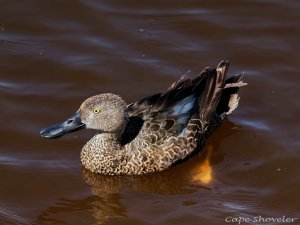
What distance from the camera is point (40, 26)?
10445 millimetres

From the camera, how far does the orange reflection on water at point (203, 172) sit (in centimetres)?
809

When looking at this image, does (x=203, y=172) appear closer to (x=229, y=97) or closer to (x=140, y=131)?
(x=140, y=131)

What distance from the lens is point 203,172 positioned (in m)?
8.23

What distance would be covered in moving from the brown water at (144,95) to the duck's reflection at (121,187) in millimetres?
11

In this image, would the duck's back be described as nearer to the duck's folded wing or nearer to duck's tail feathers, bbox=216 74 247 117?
the duck's folded wing

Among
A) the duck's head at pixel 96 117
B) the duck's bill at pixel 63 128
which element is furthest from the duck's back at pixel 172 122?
the duck's bill at pixel 63 128

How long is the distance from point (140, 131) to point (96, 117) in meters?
0.52

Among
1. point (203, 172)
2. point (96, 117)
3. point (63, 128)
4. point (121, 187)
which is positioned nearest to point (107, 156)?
point (121, 187)

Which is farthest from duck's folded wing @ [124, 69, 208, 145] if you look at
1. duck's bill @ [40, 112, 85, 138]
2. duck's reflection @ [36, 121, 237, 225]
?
duck's bill @ [40, 112, 85, 138]

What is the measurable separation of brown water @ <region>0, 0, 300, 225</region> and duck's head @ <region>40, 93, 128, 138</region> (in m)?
0.48

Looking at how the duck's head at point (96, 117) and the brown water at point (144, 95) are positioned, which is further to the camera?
the duck's head at point (96, 117)

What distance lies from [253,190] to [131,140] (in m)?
1.34

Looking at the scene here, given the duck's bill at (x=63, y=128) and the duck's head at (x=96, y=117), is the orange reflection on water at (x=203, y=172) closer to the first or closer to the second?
the duck's head at (x=96, y=117)

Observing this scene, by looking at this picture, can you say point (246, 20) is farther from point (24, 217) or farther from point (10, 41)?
point (24, 217)
